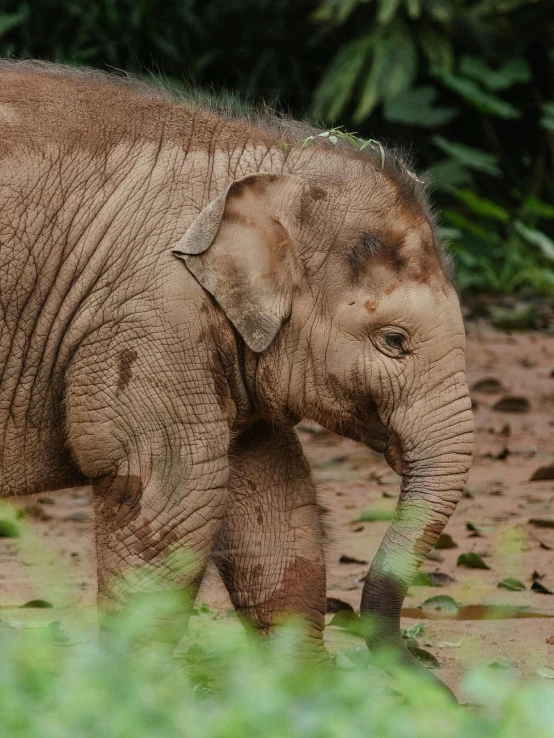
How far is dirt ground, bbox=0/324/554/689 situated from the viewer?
A: 5.97m

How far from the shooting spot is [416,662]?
5.16m

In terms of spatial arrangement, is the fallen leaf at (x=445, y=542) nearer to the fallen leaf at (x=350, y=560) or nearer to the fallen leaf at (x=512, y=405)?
the fallen leaf at (x=350, y=560)

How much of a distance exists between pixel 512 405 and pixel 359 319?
5431 millimetres

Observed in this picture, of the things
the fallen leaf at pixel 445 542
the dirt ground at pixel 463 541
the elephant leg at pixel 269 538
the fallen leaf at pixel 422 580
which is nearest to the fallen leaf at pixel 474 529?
the dirt ground at pixel 463 541

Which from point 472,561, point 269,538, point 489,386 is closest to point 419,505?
point 269,538

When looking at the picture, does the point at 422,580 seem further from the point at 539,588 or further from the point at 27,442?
the point at 27,442

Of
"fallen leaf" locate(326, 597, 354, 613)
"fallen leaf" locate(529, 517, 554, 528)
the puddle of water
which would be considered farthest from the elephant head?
"fallen leaf" locate(529, 517, 554, 528)

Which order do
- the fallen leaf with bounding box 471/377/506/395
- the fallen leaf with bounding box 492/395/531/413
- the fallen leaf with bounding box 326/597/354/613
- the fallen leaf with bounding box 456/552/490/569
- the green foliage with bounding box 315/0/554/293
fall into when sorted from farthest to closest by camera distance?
the green foliage with bounding box 315/0/554/293 → the fallen leaf with bounding box 471/377/506/395 → the fallen leaf with bounding box 492/395/531/413 → the fallen leaf with bounding box 456/552/490/569 → the fallen leaf with bounding box 326/597/354/613

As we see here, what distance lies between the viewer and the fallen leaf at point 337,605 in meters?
6.52

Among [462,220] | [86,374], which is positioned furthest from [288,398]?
[462,220]

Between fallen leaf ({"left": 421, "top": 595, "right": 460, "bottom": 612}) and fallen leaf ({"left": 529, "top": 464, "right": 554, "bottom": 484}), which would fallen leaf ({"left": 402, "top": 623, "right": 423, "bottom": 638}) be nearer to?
fallen leaf ({"left": 421, "top": 595, "right": 460, "bottom": 612})

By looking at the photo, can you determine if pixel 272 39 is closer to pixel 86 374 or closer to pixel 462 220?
pixel 462 220

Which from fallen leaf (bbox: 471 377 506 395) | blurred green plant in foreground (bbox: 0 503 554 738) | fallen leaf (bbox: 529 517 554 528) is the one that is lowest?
fallen leaf (bbox: 471 377 506 395)

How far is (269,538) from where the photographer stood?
19.2ft
